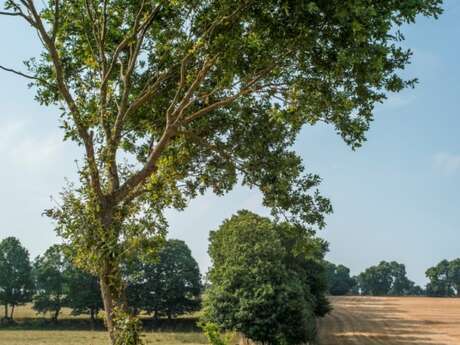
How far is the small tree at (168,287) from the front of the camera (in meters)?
89.8

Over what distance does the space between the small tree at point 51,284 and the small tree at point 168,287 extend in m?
12.4

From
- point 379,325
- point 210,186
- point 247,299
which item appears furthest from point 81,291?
point 210,186

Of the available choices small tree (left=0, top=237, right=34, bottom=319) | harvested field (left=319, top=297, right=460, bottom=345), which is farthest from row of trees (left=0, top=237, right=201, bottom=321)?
harvested field (left=319, top=297, right=460, bottom=345)

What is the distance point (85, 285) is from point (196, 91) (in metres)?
80.4

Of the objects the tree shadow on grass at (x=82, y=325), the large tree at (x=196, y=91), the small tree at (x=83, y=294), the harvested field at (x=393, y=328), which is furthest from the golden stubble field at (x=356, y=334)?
the large tree at (x=196, y=91)

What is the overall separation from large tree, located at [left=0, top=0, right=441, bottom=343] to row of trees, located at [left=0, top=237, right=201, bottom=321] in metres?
68.0

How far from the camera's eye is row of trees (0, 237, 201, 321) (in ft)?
295

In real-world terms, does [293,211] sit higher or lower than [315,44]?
lower

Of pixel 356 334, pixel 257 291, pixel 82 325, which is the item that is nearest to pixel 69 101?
pixel 257 291

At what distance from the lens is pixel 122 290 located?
15.7 meters

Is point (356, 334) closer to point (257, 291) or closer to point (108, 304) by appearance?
point (257, 291)

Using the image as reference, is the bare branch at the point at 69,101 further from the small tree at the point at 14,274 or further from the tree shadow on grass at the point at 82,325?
the small tree at the point at 14,274

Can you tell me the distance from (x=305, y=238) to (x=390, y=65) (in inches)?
238

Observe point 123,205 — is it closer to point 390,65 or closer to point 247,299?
point 390,65
